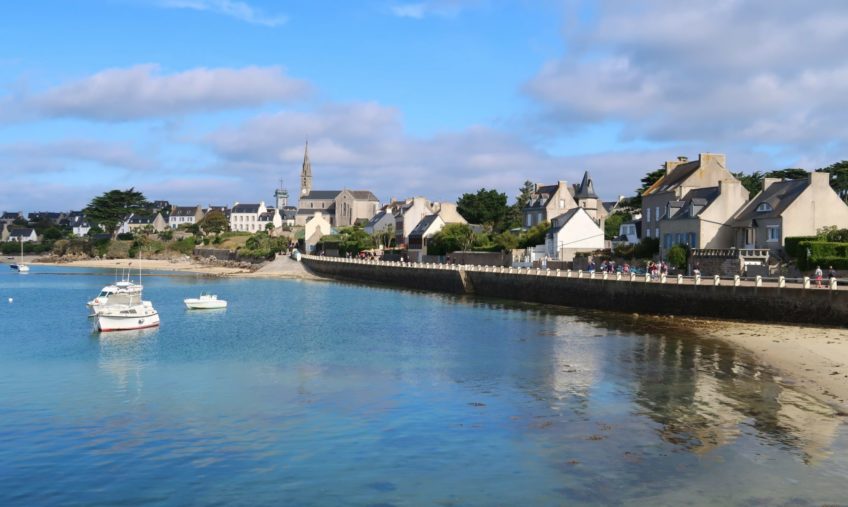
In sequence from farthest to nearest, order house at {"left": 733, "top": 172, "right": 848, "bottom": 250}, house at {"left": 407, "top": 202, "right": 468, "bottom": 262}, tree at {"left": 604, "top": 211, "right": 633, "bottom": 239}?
1. house at {"left": 407, "top": 202, "right": 468, "bottom": 262}
2. tree at {"left": 604, "top": 211, "right": 633, "bottom": 239}
3. house at {"left": 733, "top": 172, "right": 848, "bottom": 250}

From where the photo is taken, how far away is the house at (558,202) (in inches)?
3861

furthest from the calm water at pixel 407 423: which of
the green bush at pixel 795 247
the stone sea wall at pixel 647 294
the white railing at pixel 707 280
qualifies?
the green bush at pixel 795 247

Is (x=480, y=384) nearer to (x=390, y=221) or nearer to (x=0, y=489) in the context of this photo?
(x=0, y=489)

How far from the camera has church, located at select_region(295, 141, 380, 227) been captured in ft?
578

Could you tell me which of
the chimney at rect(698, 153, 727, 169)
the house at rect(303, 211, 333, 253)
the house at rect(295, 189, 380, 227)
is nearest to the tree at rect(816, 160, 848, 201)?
the chimney at rect(698, 153, 727, 169)

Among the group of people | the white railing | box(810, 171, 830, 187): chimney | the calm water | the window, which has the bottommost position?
the calm water

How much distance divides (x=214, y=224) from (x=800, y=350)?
533ft

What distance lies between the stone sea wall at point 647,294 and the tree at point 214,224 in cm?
10846

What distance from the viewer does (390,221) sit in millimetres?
141875

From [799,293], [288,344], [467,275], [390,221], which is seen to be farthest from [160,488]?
[390,221]

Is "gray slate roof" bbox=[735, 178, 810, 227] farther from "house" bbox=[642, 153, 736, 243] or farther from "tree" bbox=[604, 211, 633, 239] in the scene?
"tree" bbox=[604, 211, 633, 239]

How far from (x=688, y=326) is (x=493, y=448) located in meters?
28.0

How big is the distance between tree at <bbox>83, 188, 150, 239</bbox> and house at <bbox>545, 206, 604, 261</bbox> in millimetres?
120617

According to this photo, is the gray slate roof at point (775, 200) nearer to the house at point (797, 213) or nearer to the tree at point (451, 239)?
the house at point (797, 213)
